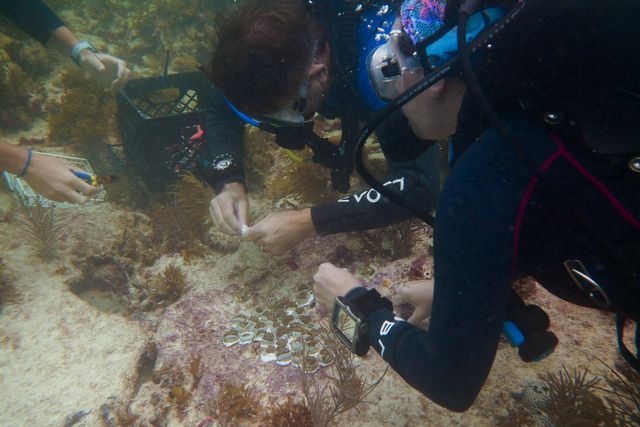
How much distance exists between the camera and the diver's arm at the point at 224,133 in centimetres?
398

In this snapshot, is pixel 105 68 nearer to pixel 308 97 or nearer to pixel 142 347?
pixel 142 347

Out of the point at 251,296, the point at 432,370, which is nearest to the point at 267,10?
the point at 432,370

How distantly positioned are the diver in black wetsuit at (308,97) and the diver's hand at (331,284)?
833 mm

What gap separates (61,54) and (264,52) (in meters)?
5.57

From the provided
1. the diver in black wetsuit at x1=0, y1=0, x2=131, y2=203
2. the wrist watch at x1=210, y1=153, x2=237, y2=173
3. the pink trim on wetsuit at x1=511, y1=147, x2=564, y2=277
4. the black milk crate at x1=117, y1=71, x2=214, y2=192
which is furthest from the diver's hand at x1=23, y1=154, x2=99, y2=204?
the pink trim on wetsuit at x1=511, y1=147, x2=564, y2=277

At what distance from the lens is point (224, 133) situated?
4.12 meters

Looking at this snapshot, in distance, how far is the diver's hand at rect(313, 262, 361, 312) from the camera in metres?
2.40

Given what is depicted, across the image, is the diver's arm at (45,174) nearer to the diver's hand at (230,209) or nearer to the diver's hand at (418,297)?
the diver's hand at (230,209)

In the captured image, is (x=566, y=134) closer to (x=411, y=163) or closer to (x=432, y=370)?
(x=432, y=370)

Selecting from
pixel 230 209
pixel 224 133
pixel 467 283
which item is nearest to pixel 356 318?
pixel 467 283

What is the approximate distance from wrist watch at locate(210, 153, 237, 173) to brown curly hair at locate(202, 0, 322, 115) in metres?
1.33

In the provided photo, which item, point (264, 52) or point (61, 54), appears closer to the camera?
point (264, 52)

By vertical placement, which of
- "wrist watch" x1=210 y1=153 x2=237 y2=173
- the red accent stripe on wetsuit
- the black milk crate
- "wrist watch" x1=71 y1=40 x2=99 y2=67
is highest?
"wrist watch" x1=71 y1=40 x2=99 y2=67

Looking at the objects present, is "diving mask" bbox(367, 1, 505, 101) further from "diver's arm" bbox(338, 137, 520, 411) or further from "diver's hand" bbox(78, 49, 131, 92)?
"diver's hand" bbox(78, 49, 131, 92)
